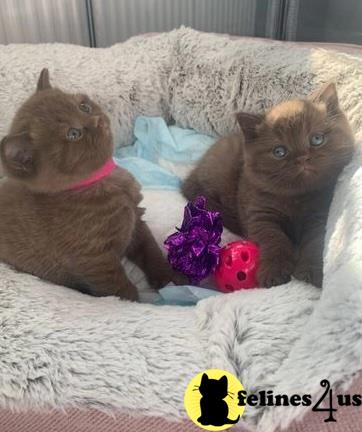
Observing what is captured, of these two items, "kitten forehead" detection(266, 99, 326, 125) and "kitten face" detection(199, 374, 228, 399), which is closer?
"kitten face" detection(199, 374, 228, 399)

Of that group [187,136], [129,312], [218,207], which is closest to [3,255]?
[129,312]

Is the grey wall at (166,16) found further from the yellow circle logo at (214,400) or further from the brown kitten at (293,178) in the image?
the yellow circle logo at (214,400)

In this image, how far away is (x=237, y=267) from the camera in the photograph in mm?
1174

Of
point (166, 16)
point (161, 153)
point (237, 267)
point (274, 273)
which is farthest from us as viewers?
point (166, 16)

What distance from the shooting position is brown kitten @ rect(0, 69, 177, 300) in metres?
1.00

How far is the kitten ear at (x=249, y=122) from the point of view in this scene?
1163 mm

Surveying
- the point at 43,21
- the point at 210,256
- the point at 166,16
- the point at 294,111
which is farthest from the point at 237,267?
the point at 166,16

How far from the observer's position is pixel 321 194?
1179 millimetres

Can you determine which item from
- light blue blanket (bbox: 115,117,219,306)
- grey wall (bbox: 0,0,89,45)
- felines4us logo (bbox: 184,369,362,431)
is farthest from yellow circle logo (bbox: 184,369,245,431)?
grey wall (bbox: 0,0,89,45)

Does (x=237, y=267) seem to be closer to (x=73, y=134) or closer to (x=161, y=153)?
(x=73, y=134)

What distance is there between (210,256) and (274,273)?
184mm

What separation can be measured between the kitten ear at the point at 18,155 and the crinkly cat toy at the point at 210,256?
411mm

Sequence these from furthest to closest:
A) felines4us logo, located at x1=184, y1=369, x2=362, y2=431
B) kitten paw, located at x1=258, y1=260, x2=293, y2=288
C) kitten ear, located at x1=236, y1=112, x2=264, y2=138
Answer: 1. kitten ear, located at x1=236, y1=112, x2=264, y2=138
2. kitten paw, located at x1=258, y1=260, x2=293, y2=288
3. felines4us logo, located at x1=184, y1=369, x2=362, y2=431

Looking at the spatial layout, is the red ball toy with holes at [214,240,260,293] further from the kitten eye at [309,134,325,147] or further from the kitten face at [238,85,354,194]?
the kitten eye at [309,134,325,147]
